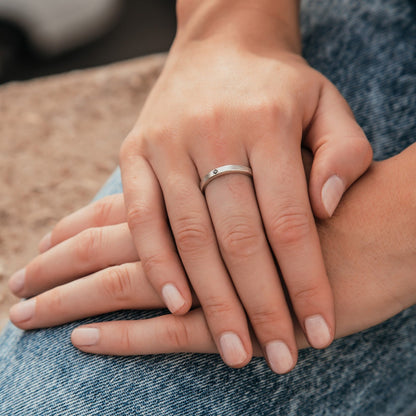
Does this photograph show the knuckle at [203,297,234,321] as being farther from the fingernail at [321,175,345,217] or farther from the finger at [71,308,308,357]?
the fingernail at [321,175,345,217]

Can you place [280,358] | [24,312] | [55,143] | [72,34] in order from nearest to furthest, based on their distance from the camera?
[280,358], [24,312], [55,143], [72,34]

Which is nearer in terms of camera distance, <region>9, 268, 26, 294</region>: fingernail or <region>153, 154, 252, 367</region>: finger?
<region>153, 154, 252, 367</region>: finger

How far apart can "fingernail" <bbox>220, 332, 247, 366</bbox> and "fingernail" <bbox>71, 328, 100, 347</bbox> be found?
19 cm

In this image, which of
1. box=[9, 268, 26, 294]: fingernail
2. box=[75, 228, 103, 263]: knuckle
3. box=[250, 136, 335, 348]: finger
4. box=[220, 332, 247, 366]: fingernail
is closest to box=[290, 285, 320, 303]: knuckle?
box=[250, 136, 335, 348]: finger

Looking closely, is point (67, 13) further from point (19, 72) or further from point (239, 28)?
point (239, 28)

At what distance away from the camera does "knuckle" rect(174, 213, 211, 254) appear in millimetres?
707

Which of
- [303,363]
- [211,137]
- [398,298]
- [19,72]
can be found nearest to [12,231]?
[211,137]

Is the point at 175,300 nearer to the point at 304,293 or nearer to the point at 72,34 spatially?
the point at 304,293

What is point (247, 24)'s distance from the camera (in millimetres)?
877

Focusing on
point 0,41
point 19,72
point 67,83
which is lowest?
point 19,72

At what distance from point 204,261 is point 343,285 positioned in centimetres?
21

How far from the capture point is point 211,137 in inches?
28.6

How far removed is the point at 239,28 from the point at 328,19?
0.67ft

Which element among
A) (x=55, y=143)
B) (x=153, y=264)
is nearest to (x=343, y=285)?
(x=153, y=264)
